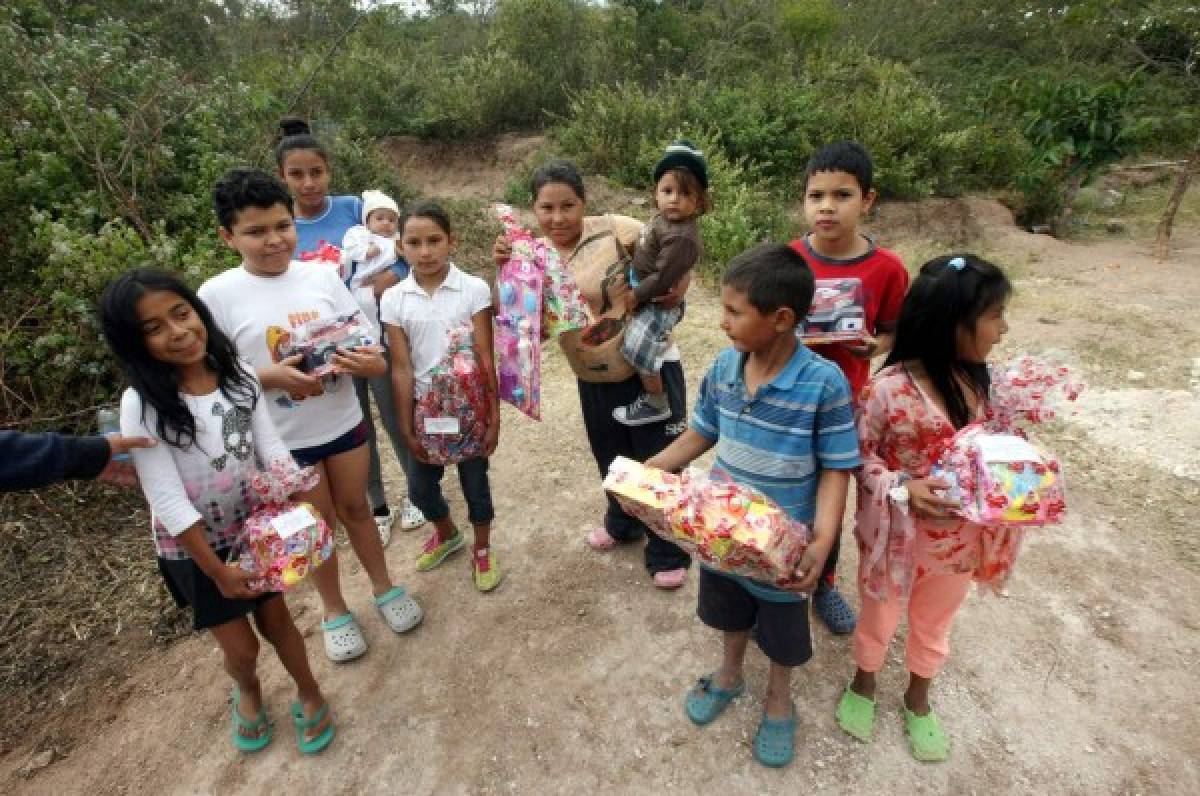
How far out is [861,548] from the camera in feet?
6.15

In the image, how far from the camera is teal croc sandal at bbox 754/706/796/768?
6.43 ft

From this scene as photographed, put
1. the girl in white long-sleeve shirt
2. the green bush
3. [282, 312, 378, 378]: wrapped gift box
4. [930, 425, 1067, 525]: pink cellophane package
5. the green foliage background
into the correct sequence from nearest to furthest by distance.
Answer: [930, 425, 1067, 525]: pink cellophane package, the girl in white long-sleeve shirt, [282, 312, 378, 378]: wrapped gift box, the green foliage background, the green bush

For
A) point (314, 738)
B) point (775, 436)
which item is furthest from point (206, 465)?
point (775, 436)

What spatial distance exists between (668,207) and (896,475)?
47.1 inches

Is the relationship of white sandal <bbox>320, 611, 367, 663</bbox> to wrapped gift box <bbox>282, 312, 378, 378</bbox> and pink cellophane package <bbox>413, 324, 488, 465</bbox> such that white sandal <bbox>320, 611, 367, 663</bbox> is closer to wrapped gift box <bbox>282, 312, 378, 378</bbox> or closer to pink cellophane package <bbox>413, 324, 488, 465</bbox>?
pink cellophane package <bbox>413, 324, 488, 465</bbox>

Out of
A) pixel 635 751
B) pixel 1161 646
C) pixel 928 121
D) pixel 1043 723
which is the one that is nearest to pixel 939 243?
pixel 928 121

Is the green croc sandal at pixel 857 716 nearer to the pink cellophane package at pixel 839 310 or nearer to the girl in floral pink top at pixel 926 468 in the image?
the girl in floral pink top at pixel 926 468

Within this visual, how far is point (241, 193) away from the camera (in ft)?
6.49

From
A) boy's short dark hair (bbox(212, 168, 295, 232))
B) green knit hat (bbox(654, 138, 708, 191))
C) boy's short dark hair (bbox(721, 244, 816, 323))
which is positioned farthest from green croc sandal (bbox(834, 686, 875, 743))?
boy's short dark hair (bbox(212, 168, 295, 232))

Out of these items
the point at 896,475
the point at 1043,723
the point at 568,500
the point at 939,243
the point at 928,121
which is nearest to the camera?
the point at 896,475

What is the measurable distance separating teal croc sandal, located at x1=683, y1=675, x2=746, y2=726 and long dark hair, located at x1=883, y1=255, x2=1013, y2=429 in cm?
121

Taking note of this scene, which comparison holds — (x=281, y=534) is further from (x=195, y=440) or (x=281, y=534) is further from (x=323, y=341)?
(x=323, y=341)

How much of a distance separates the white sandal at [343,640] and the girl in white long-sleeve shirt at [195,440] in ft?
1.49

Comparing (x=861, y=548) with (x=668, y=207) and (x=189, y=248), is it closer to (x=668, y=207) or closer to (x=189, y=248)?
(x=668, y=207)
